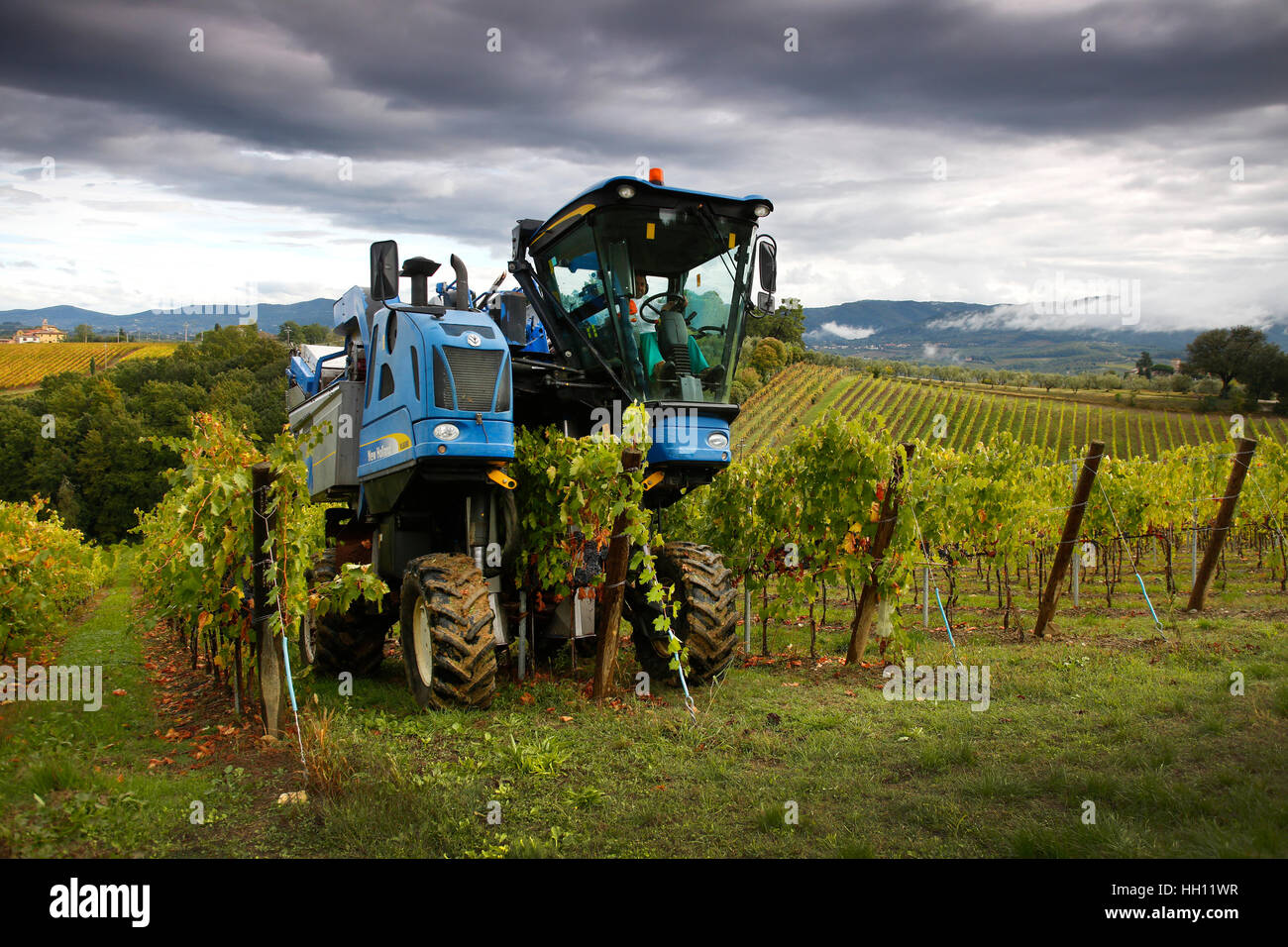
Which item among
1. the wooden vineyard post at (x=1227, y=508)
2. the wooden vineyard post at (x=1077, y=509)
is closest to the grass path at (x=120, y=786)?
the wooden vineyard post at (x=1077, y=509)

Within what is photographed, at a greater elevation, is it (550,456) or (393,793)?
(550,456)

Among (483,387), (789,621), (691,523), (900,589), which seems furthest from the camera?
(789,621)

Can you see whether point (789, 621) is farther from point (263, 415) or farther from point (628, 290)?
point (263, 415)

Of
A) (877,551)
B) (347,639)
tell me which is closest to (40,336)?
(347,639)

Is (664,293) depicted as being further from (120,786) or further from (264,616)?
(120,786)

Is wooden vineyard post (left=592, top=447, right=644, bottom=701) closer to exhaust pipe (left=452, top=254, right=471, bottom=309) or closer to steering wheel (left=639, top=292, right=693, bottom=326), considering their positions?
steering wheel (left=639, top=292, right=693, bottom=326)

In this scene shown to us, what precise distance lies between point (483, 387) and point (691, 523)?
191 inches

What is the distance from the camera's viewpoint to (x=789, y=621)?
42.2ft

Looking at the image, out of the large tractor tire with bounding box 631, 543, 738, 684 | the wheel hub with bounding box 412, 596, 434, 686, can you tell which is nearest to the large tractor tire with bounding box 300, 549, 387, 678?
the wheel hub with bounding box 412, 596, 434, 686

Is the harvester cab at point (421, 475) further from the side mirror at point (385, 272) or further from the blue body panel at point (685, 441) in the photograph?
the blue body panel at point (685, 441)

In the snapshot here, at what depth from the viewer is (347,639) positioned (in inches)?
352

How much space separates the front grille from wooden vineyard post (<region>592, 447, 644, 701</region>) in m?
1.13

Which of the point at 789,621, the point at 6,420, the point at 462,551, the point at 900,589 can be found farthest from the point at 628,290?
the point at 6,420

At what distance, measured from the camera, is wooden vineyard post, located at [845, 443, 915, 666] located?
8430 millimetres
